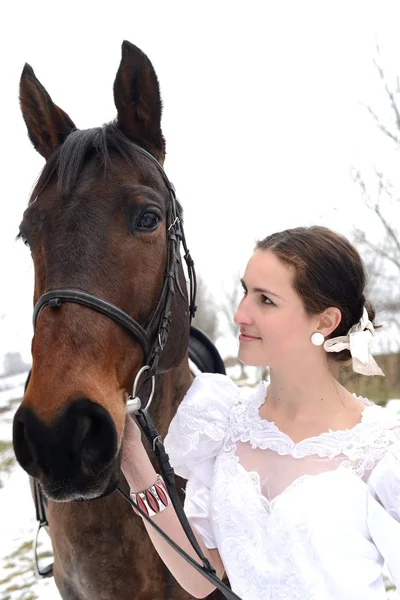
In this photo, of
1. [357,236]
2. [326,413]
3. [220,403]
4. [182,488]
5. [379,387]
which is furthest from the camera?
[379,387]

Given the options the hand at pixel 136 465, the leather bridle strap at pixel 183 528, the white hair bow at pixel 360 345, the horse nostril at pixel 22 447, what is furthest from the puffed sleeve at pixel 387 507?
the horse nostril at pixel 22 447

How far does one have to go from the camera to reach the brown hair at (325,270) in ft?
4.99

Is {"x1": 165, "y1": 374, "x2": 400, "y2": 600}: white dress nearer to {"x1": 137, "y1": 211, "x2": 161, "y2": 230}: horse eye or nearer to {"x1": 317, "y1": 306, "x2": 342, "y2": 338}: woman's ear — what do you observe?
{"x1": 317, "y1": 306, "x2": 342, "y2": 338}: woman's ear

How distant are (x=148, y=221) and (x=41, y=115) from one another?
0.75m

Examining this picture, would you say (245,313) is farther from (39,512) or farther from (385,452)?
(39,512)

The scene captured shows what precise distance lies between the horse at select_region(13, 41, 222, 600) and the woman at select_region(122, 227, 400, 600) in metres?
0.29

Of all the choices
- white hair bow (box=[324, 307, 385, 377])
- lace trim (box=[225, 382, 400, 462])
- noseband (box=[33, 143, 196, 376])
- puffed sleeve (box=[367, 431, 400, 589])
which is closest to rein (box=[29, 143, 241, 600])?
noseband (box=[33, 143, 196, 376])

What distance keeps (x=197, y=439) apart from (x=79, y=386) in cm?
55

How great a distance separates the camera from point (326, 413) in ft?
5.02

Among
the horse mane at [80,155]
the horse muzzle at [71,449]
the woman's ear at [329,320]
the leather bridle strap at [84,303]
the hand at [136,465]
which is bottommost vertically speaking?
the hand at [136,465]

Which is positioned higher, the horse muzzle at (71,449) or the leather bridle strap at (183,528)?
the horse muzzle at (71,449)

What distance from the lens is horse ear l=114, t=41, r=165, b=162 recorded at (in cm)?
180

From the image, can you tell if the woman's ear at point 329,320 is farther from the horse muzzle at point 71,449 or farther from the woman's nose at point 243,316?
the horse muzzle at point 71,449

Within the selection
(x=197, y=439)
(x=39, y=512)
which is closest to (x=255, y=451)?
(x=197, y=439)
